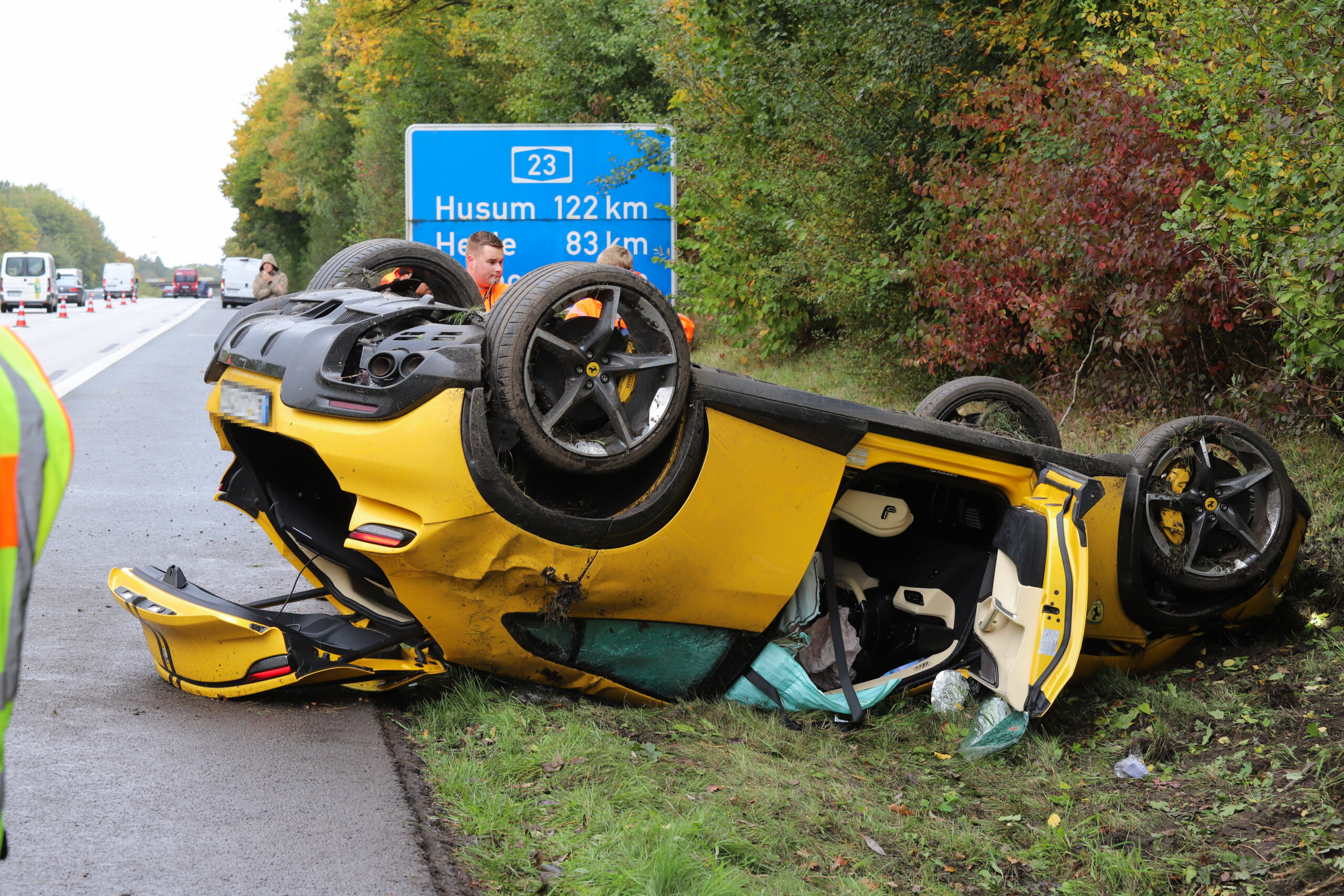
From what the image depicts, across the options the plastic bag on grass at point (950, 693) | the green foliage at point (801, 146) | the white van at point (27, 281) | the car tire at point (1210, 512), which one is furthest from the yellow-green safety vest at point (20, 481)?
the white van at point (27, 281)

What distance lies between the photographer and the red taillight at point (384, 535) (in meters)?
3.72

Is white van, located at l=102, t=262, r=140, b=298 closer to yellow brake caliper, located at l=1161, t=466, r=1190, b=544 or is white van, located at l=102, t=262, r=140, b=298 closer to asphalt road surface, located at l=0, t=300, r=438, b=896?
asphalt road surface, located at l=0, t=300, r=438, b=896

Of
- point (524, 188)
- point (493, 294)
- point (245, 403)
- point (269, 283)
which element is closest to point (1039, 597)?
point (245, 403)

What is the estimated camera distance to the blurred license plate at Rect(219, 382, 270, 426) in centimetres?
393

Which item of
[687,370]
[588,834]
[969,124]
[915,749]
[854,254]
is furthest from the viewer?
[854,254]

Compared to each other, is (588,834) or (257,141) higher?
(257,141)

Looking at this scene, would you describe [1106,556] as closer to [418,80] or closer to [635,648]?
[635,648]

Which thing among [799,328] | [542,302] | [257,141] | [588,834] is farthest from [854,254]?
[257,141]

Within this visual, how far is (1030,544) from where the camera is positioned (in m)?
4.29

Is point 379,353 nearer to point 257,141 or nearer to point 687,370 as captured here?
point 687,370

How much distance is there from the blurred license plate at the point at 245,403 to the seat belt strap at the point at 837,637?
2080mm

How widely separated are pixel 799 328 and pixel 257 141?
6095 cm

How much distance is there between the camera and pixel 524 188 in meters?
11.0

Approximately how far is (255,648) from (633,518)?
1.50m
